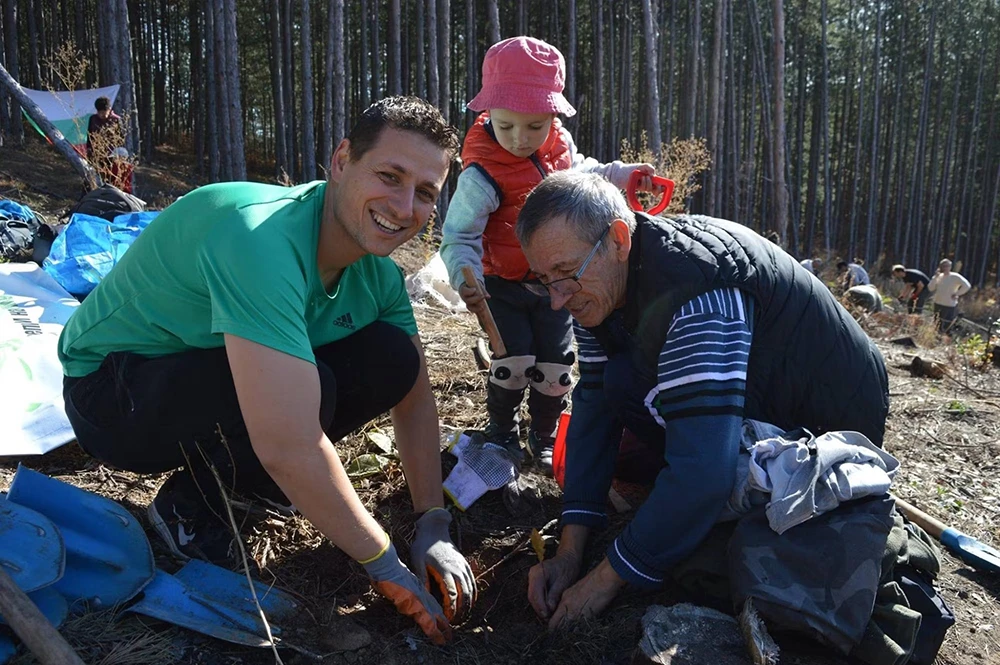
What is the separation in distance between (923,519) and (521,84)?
201 centimetres

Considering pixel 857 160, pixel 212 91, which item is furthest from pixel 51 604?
pixel 857 160

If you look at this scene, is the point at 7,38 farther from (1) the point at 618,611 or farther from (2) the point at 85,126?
(1) the point at 618,611

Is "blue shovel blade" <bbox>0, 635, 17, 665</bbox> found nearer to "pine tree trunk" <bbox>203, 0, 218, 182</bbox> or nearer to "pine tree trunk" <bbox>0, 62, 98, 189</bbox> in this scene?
"pine tree trunk" <bbox>0, 62, 98, 189</bbox>

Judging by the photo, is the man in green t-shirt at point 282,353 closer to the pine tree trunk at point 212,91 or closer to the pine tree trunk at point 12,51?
the pine tree trunk at point 212,91

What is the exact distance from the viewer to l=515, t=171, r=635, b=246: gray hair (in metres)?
1.75

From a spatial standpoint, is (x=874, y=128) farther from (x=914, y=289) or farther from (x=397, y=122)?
(x=397, y=122)

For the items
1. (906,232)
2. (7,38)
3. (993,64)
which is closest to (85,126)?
(7,38)

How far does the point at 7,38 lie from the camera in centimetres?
1473

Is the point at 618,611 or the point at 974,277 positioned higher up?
the point at 618,611

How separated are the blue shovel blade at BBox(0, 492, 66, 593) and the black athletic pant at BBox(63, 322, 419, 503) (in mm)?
277

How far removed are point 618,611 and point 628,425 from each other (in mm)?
540

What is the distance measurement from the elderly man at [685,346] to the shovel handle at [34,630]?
1.08 m

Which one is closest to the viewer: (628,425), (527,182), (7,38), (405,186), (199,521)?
(405,186)

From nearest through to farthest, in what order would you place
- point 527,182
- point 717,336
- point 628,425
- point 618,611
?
point 717,336
point 618,611
point 628,425
point 527,182
